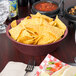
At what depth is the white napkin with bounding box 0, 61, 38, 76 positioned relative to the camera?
2.87 ft

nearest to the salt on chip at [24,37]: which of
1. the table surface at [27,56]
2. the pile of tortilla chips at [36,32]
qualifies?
the pile of tortilla chips at [36,32]

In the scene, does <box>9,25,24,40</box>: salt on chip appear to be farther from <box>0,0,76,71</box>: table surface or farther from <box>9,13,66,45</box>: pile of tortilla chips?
<box>0,0,76,71</box>: table surface

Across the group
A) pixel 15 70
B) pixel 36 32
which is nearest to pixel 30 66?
pixel 15 70

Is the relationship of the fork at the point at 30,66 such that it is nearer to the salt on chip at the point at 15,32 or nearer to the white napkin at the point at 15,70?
the white napkin at the point at 15,70

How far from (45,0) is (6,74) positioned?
92 centimetres

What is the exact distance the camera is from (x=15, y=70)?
35.2 inches

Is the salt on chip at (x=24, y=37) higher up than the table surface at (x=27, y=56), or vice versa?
the salt on chip at (x=24, y=37)

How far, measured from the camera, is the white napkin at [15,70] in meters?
0.88

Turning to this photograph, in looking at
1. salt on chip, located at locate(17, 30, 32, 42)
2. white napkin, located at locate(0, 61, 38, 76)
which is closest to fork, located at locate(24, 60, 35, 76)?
white napkin, located at locate(0, 61, 38, 76)

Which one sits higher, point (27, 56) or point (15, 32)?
point (15, 32)

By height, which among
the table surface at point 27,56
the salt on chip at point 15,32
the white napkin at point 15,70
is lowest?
the table surface at point 27,56

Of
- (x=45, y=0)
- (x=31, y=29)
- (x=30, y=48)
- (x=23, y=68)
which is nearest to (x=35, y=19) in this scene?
(x=31, y=29)

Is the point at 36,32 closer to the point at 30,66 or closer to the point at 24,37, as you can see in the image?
the point at 24,37

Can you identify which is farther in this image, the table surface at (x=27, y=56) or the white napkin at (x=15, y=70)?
the table surface at (x=27, y=56)
